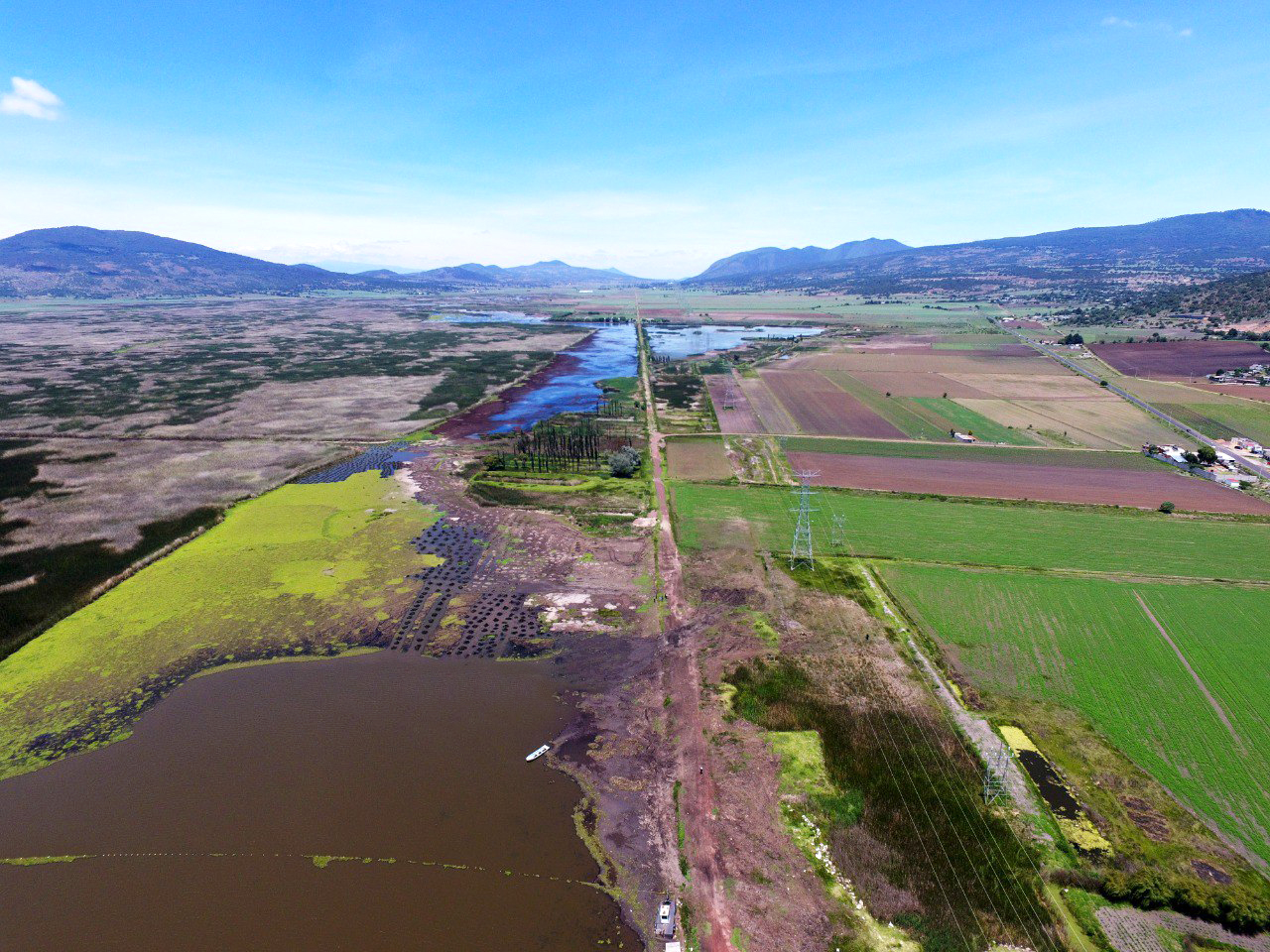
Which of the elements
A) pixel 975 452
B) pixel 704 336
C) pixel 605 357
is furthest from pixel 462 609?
pixel 704 336

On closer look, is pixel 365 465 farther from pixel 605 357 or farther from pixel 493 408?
pixel 605 357

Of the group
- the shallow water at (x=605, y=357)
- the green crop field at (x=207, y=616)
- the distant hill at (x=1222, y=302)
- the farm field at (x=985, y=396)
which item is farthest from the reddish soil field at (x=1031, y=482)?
the distant hill at (x=1222, y=302)

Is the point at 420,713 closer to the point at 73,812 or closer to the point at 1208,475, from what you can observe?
the point at 73,812

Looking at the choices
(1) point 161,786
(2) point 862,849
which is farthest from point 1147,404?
(1) point 161,786

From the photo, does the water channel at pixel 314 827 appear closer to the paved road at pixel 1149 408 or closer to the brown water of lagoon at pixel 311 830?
the brown water of lagoon at pixel 311 830

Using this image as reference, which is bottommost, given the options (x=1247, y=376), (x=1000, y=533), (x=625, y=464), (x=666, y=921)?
(x=666, y=921)

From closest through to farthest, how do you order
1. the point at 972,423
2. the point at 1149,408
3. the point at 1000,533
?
the point at 1000,533, the point at 972,423, the point at 1149,408
